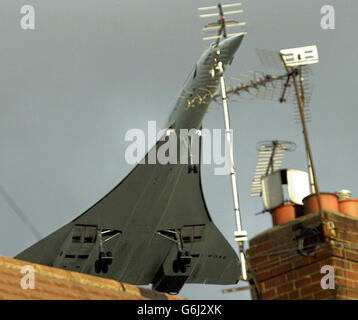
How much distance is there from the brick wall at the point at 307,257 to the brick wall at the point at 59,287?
2.07m

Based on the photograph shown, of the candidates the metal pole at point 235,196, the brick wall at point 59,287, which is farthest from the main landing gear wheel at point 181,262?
the brick wall at point 59,287

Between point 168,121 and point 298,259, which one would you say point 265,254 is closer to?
point 298,259

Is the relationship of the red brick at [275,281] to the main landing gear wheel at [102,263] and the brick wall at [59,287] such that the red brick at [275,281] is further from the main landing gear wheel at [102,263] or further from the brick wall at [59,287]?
the main landing gear wheel at [102,263]

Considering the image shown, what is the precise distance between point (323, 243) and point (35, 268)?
Answer: 3882 mm

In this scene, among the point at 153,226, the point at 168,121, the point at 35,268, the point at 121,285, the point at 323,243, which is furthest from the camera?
the point at 153,226

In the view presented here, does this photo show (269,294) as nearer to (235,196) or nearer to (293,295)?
(293,295)

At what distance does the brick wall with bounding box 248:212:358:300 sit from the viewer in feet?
34.8

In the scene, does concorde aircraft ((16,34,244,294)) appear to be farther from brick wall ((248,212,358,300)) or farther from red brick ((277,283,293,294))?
red brick ((277,283,293,294))

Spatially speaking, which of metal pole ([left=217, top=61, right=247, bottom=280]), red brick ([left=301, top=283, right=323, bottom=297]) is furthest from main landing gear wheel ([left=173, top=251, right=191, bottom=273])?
red brick ([left=301, top=283, right=323, bottom=297])

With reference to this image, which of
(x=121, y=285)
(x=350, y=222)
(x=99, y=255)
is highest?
(x=350, y=222)

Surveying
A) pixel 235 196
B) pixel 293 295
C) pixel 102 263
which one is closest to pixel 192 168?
pixel 102 263

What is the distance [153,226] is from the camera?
40.3m

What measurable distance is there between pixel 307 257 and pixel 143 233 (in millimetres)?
29950
